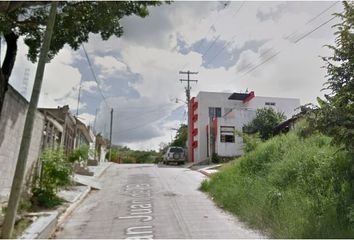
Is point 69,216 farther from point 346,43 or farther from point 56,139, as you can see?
point 346,43

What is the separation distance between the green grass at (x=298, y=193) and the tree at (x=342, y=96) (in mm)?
1154

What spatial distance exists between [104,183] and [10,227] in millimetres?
10781

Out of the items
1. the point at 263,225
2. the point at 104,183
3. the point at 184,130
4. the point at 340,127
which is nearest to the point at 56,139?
the point at 104,183

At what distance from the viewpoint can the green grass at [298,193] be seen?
23.6 feet

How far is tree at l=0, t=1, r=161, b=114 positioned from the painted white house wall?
81.5ft

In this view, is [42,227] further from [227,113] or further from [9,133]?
[227,113]

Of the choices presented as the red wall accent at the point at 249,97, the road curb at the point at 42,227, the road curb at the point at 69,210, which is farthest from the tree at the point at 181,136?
the road curb at the point at 42,227

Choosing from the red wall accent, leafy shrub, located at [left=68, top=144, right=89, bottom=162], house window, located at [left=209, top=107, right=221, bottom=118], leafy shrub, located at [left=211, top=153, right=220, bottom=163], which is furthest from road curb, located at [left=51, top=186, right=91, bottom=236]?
the red wall accent

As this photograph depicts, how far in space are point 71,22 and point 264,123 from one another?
84.8 ft

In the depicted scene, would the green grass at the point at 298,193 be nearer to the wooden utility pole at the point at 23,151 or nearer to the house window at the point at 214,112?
the wooden utility pole at the point at 23,151

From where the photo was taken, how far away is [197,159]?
1447 inches

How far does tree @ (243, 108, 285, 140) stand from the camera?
32156 millimetres

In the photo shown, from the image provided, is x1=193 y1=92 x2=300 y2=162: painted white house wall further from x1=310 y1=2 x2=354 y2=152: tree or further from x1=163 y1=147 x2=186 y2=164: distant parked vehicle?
x1=310 y1=2 x2=354 y2=152: tree

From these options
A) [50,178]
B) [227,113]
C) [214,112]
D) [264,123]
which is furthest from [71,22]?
[214,112]
